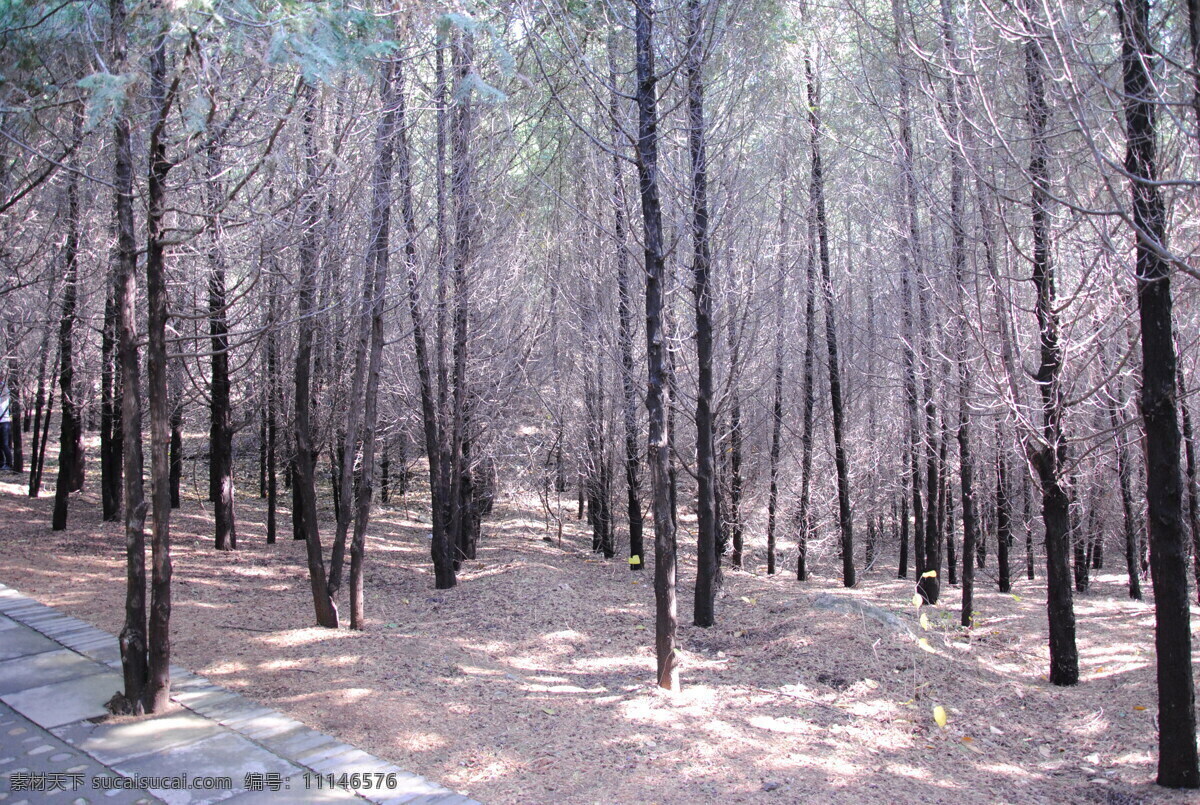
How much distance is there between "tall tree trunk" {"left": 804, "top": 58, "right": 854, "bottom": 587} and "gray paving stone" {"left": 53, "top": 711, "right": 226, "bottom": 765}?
11828mm

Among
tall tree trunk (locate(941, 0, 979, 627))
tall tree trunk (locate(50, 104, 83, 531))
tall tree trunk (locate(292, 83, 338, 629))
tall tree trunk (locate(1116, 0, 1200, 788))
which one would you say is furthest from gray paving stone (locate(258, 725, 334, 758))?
tall tree trunk (locate(50, 104, 83, 531))

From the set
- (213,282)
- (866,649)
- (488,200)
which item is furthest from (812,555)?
(213,282)

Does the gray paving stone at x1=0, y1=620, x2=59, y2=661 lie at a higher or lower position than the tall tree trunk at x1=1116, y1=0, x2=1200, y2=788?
lower

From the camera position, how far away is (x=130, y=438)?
501cm

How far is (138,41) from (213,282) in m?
5.48

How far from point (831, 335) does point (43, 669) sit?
1296 centimetres

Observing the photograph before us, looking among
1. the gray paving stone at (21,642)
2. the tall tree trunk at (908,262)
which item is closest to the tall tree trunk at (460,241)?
the tall tree trunk at (908,262)

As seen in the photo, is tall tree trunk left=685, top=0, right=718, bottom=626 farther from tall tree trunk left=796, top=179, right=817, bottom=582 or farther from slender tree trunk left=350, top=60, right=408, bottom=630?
tall tree trunk left=796, top=179, right=817, bottom=582

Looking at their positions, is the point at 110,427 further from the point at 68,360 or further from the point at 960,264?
the point at 960,264

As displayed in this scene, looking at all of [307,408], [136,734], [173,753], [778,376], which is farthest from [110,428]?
[778,376]

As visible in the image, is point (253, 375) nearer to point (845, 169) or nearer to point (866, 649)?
point (866, 649)

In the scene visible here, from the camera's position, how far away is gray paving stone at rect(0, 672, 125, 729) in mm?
4906

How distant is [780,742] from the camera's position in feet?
17.0

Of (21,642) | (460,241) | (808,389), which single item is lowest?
(21,642)
